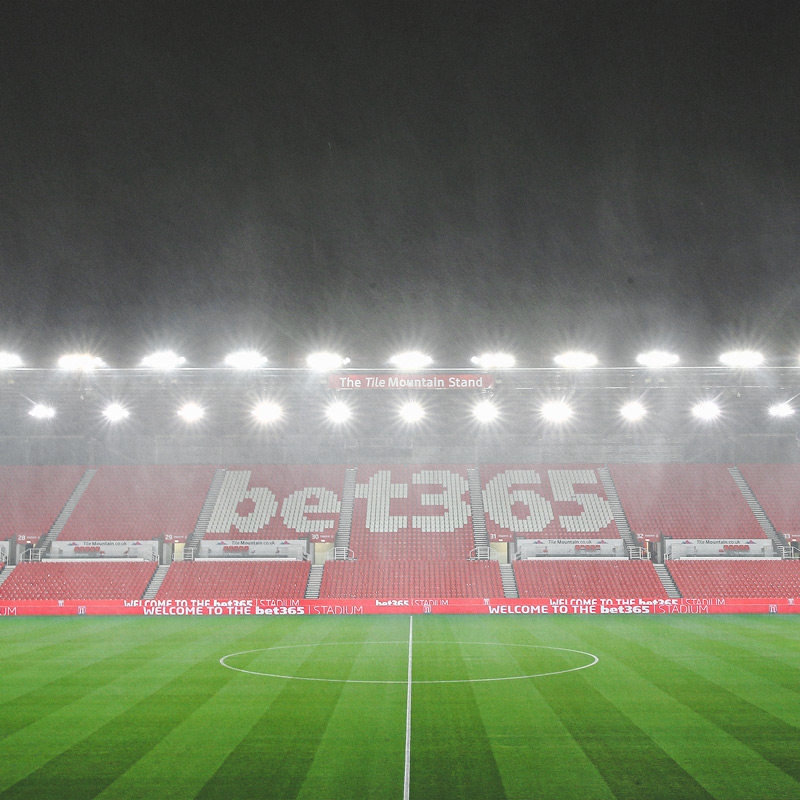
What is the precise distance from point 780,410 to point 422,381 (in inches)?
904

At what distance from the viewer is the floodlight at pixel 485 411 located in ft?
145

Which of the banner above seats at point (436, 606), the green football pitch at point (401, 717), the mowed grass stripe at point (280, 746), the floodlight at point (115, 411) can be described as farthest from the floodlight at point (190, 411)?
the mowed grass stripe at point (280, 746)

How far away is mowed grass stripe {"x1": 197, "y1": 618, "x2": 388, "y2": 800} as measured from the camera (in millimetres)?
9172

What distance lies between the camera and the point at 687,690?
1510cm

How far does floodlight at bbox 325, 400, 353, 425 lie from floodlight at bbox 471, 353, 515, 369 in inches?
441

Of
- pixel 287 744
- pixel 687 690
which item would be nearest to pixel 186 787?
pixel 287 744

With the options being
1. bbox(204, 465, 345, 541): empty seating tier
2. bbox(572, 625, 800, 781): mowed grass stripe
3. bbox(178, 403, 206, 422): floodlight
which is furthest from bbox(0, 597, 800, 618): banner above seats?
bbox(178, 403, 206, 422): floodlight

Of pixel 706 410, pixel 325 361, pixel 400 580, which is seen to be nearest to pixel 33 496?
pixel 325 361

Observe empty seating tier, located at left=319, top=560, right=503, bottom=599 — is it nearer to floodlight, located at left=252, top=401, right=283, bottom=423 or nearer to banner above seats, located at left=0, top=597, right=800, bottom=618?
banner above seats, located at left=0, top=597, right=800, bottom=618

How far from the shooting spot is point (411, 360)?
34.3 meters

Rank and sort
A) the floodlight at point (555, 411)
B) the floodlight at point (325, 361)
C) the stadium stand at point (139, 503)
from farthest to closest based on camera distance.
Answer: the floodlight at point (555, 411)
the stadium stand at point (139, 503)
the floodlight at point (325, 361)

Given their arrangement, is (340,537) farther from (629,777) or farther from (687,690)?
(629,777)

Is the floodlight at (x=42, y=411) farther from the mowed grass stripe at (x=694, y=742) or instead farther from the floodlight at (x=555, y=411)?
the mowed grass stripe at (x=694, y=742)

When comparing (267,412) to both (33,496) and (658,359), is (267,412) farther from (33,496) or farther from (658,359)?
(658,359)
